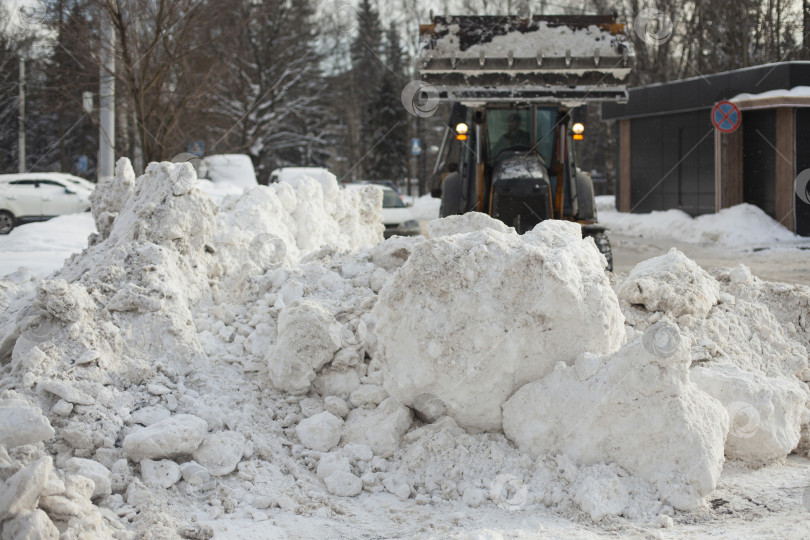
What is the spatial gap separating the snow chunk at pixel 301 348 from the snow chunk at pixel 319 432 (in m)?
0.42

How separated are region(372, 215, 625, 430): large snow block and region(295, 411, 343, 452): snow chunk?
0.46m

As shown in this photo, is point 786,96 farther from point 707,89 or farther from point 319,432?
point 319,432

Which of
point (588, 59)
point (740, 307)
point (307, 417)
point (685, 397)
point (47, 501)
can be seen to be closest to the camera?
point (47, 501)

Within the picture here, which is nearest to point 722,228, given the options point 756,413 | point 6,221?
point 756,413

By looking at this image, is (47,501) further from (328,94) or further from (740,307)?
(328,94)

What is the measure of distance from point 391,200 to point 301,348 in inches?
637

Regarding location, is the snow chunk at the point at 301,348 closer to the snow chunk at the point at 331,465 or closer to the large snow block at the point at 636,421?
the snow chunk at the point at 331,465

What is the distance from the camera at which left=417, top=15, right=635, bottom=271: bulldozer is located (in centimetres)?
1008

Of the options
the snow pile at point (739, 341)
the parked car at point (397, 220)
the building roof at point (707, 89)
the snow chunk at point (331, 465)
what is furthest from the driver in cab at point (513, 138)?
the building roof at point (707, 89)

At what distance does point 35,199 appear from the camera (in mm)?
20906

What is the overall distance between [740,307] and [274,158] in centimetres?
3816

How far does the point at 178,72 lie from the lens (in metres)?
17.8

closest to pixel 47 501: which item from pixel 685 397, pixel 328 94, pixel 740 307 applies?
pixel 685 397

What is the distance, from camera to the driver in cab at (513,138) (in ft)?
34.2
